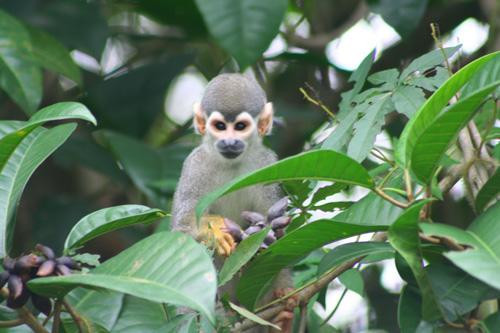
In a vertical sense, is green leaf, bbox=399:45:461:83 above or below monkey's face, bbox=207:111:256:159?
above

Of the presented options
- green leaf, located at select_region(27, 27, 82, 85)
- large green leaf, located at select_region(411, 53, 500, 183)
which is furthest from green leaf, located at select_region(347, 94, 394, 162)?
green leaf, located at select_region(27, 27, 82, 85)

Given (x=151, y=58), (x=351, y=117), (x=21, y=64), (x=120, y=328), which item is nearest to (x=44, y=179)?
(x=151, y=58)

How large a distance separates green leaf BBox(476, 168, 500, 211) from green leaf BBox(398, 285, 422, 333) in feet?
0.94

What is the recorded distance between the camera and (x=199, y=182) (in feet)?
12.0

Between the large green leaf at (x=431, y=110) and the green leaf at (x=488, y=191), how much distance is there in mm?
347

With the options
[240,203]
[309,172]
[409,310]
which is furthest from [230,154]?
[309,172]

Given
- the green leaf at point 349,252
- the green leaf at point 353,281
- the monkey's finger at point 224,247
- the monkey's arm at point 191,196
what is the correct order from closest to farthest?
the green leaf at point 349,252 → the green leaf at point 353,281 → the monkey's finger at point 224,247 → the monkey's arm at point 191,196

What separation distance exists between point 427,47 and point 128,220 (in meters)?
3.03

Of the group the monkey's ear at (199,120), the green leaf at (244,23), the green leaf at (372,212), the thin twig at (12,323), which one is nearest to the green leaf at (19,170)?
the thin twig at (12,323)

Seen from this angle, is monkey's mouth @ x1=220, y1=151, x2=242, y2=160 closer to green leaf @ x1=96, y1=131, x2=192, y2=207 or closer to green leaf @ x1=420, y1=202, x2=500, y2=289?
green leaf @ x1=96, y1=131, x2=192, y2=207

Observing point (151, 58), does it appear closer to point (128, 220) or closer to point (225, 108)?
point (225, 108)

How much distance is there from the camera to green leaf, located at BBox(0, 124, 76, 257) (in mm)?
2361

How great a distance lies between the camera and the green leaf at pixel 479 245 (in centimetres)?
165

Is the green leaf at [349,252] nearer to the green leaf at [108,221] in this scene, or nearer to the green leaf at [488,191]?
the green leaf at [488,191]
